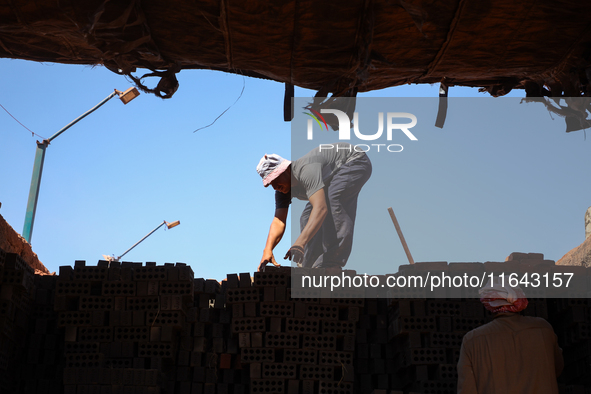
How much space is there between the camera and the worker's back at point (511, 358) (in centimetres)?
423

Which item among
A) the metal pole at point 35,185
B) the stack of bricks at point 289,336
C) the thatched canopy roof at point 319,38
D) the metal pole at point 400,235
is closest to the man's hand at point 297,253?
the stack of bricks at point 289,336

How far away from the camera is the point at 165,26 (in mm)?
4055

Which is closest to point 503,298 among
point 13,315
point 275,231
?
point 275,231

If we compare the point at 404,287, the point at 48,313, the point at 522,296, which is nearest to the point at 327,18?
the point at 522,296

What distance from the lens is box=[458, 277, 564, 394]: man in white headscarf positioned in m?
4.23

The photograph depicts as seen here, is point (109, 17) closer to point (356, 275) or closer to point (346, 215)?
point (356, 275)

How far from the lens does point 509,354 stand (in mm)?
4316

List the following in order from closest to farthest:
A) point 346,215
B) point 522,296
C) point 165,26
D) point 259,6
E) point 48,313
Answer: point 259,6 → point 165,26 → point 522,296 → point 48,313 → point 346,215

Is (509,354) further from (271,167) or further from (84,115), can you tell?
(84,115)

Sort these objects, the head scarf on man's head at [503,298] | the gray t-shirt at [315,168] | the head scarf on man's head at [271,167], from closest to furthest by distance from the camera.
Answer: the head scarf on man's head at [503,298] < the gray t-shirt at [315,168] < the head scarf on man's head at [271,167]

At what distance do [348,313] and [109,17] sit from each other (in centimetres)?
377

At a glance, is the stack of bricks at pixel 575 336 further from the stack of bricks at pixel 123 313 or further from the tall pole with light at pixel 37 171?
the tall pole with light at pixel 37 171

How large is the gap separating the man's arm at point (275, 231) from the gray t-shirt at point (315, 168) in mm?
109

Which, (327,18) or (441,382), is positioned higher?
(327,18)
